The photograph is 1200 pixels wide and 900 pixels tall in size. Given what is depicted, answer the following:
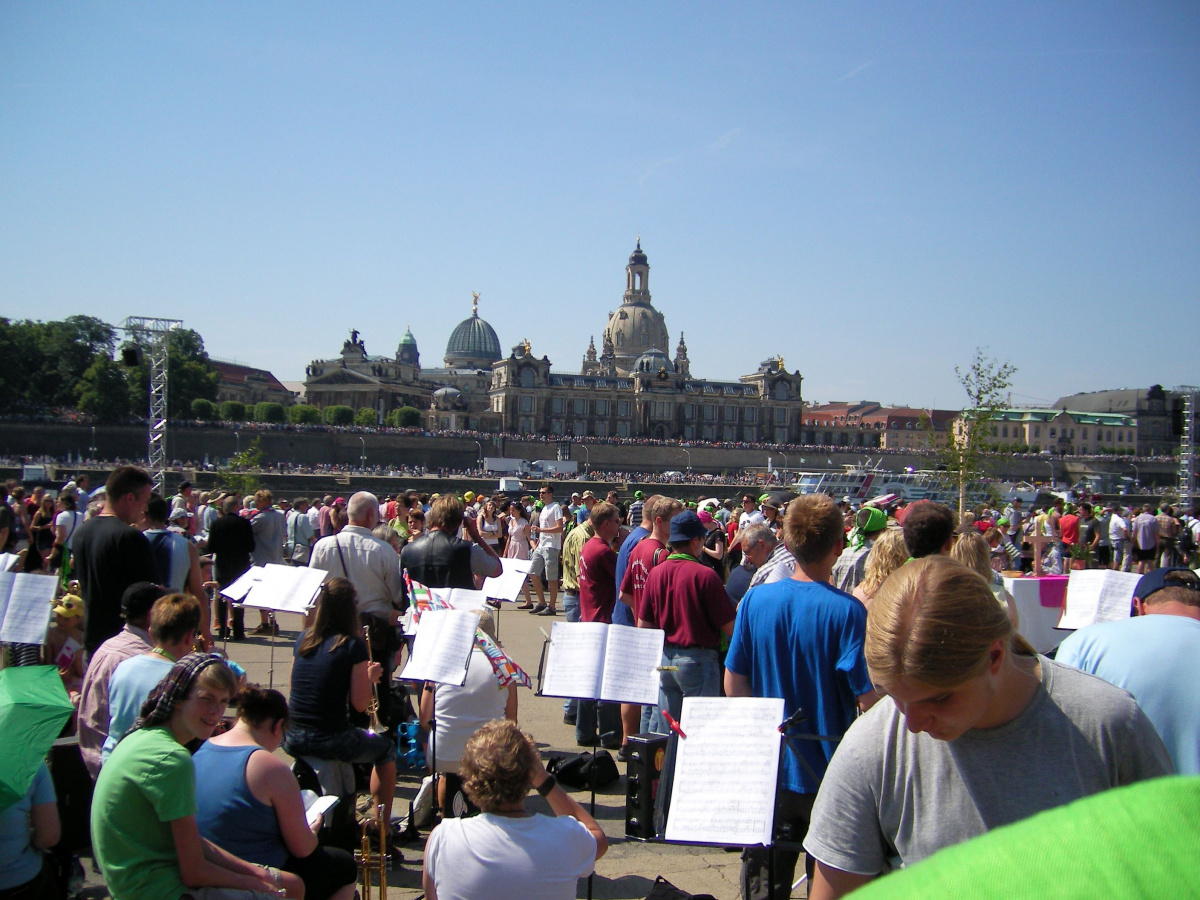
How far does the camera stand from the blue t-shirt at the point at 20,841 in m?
3.14

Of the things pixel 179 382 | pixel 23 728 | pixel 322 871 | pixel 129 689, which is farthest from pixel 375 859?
pixel 179 382

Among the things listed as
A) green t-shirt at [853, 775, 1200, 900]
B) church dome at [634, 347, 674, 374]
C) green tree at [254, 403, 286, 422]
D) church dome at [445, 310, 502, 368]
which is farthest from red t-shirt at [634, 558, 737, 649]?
church dome at [445, 310, 502, 368]

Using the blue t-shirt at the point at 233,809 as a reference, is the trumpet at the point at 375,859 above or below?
below

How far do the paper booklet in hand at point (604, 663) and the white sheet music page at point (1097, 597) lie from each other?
2540mm

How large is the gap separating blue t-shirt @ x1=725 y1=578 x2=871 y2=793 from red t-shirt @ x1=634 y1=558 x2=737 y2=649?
148 centimetres

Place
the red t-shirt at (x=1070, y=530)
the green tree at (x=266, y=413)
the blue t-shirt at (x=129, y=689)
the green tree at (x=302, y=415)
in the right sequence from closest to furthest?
the blue t-shirt at (x=129, y=689) → the red t-shirt at (x=1070, y=530) → the green tree at (x=302, y=415) → the green tree at (x=266, y=413)

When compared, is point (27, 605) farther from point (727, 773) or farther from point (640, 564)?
point (727, 773)

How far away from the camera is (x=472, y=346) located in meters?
114

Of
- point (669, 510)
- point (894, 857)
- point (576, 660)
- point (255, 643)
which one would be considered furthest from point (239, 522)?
point (894, 857)

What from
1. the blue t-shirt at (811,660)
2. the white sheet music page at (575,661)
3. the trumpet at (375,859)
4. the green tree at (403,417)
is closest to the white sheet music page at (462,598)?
the white sheet music page at (575,661)

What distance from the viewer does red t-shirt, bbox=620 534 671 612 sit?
564 centimetres

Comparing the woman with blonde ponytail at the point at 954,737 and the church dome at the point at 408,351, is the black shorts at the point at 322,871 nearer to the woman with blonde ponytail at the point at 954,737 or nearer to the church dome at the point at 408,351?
the woman with blonde ponytail at the point at 954,737

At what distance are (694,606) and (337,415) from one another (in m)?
77.2

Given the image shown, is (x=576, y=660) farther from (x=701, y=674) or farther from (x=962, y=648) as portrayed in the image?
(x=962, y=648)
